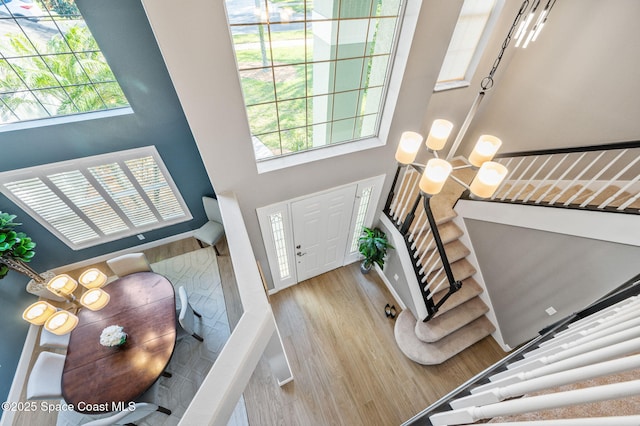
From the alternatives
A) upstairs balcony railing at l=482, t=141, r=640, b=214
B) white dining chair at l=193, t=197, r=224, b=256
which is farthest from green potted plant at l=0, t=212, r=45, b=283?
upstairs balcony railing at l=482, t=141, r=640, b=214

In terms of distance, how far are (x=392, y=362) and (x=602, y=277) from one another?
2373 mm

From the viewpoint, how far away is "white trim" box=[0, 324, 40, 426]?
279cm

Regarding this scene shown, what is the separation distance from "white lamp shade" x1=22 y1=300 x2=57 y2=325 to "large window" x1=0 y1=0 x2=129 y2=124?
2.04 m

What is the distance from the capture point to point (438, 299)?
3.41 metres

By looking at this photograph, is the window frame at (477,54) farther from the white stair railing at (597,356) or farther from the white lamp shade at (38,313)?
the white lamp shade at (38,313)

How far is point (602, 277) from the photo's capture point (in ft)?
7.66

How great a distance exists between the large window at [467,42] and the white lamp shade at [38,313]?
515 cm

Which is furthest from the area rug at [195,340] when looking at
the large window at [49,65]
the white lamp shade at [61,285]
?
the large window at [49,65]

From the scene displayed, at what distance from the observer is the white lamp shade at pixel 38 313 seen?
7.64 feet

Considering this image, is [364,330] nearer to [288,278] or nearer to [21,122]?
[288,278]

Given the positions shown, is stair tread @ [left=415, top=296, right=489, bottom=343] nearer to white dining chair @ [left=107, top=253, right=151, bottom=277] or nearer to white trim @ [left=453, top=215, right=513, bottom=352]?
white trim @ [left=453, top=215, right=513, bottom=352]

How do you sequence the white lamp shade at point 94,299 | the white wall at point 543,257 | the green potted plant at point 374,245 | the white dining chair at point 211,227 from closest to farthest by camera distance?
the white wall at point 543,257
the white lamp shade at point 94,299
the green potted plant at point 374,245
the white dining chair at point 211,227

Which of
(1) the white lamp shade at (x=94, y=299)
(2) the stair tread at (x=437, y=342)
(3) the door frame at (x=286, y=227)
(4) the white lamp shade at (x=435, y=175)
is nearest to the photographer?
(4) the white lamp shade at (x=435, y=175)

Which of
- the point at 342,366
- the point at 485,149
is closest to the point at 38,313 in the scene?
the point at 342,366
